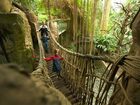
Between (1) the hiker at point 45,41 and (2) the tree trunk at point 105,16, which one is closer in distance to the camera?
(1) the hiker at point 45,41

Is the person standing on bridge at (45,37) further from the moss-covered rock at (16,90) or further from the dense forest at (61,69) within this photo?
the moss-covered rock at (16,90)

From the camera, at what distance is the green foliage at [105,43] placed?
822 cm

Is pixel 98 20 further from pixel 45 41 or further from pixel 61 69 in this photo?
pixel 61 69

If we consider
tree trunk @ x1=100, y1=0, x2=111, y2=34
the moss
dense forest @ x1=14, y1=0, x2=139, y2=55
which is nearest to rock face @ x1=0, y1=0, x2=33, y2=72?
the moss

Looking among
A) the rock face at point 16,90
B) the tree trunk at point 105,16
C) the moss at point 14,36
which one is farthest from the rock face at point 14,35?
the tree trunk at point 105,16

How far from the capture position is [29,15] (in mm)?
5402

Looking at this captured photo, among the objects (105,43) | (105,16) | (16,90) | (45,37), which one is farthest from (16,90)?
(105,16)

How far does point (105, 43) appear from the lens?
8.30 m

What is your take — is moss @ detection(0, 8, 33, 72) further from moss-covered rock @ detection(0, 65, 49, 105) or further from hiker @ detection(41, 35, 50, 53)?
hiker @ detection(41, 35, 50, 53)

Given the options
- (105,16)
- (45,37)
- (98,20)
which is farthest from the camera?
(98,20)

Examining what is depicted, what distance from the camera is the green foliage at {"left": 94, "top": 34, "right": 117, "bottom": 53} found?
8219mm

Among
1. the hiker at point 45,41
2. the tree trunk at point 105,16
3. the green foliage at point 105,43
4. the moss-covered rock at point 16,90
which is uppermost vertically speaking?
the moss-covered rock at point 16,90

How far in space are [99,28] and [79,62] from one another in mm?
6398

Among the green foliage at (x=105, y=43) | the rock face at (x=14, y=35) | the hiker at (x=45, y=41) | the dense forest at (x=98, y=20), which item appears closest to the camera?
the rock face at (x=14, y=35)
